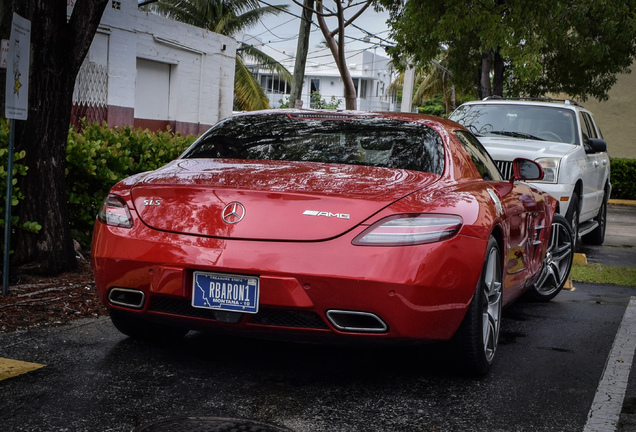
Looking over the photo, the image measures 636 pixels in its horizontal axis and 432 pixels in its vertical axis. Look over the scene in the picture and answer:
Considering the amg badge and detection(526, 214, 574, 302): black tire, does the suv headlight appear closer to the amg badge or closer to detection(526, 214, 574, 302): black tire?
detection(526, 214, 574, 302): black tire

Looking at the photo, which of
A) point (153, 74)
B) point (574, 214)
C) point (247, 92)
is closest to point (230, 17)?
point (247, 92)

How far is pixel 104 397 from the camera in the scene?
3.82 m

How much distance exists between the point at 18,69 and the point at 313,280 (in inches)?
124

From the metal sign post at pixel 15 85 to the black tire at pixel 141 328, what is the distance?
1463mm

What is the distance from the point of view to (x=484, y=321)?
4.49 m

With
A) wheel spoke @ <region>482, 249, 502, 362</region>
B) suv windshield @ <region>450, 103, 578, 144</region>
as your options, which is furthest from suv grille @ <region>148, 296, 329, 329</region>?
suv windshield @ <region>450, 103, 578, 144</region>

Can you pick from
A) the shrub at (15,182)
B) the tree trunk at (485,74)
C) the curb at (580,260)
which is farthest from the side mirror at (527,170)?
the tree trunk at (485,74)

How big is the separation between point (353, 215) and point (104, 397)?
55.9 inches

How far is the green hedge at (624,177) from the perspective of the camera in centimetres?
2455

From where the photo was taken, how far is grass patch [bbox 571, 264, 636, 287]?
8391 millimetres

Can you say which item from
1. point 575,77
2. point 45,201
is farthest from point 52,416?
point 575,77

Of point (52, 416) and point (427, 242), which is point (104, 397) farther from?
point (427, 242)

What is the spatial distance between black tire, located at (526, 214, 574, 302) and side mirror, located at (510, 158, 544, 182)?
1044 mm

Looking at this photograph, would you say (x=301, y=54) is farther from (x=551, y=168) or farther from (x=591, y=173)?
(x=551, y=168)
